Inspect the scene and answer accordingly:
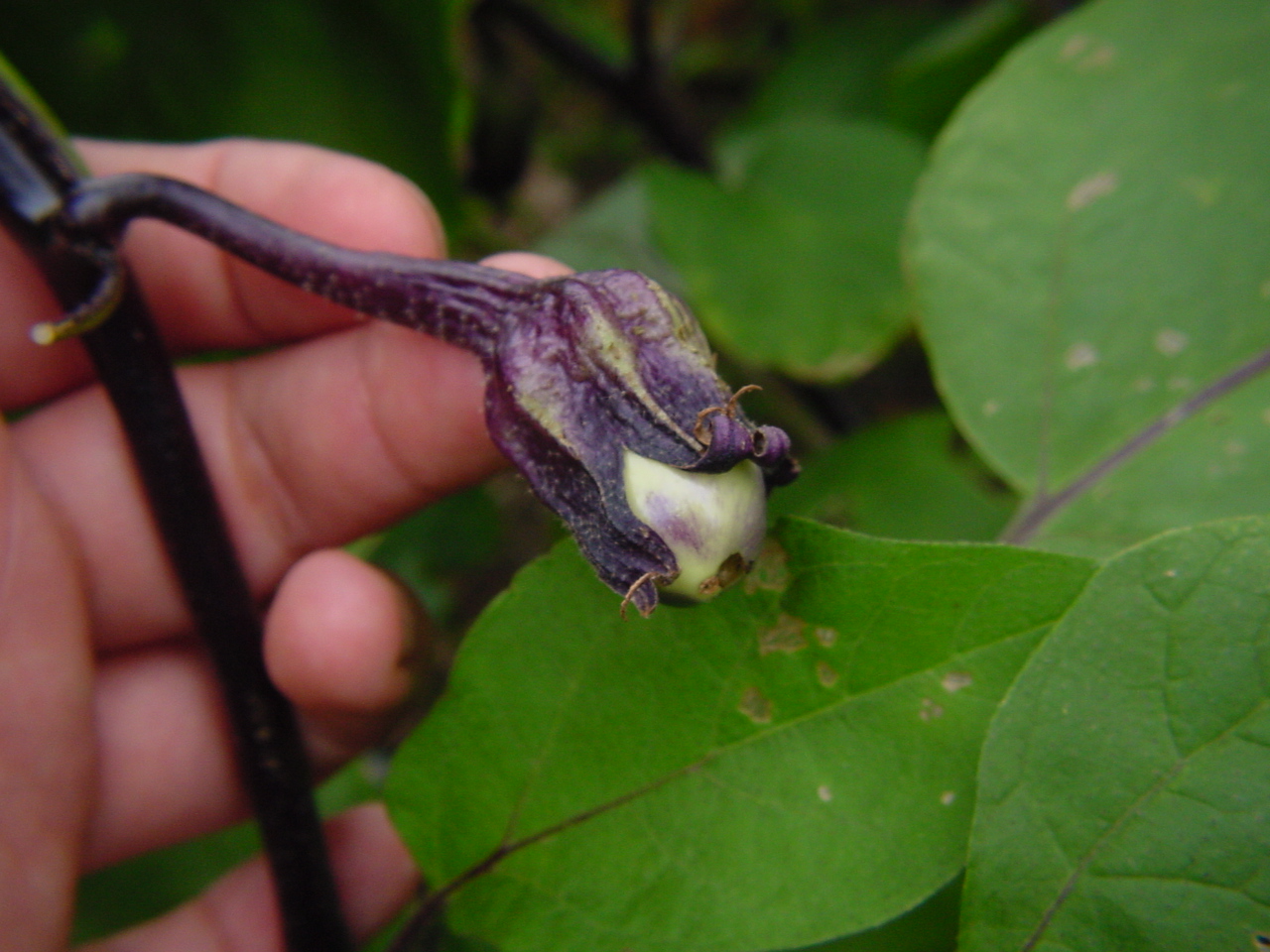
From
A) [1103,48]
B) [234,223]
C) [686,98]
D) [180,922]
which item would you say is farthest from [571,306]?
[686,98]

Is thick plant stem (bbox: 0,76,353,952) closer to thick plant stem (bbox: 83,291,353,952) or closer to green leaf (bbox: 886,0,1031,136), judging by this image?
thick plant stem (bbox: 83,291,353,952)

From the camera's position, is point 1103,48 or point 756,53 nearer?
point 1103,48

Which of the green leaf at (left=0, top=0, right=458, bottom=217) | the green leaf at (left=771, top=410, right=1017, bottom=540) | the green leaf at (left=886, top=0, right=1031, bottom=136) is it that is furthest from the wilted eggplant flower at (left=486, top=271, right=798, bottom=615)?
the green leaf at (left=886, top=0, right=1031, bottom=136)

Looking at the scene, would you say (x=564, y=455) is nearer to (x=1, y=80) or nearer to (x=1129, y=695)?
(x=1129, y=695)

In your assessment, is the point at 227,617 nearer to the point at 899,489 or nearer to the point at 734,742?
the point at 734,742

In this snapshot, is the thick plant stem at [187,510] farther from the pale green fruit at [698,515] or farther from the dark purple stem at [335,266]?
the pale green fruit at [698,515]

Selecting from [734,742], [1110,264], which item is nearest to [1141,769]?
[734,742]
